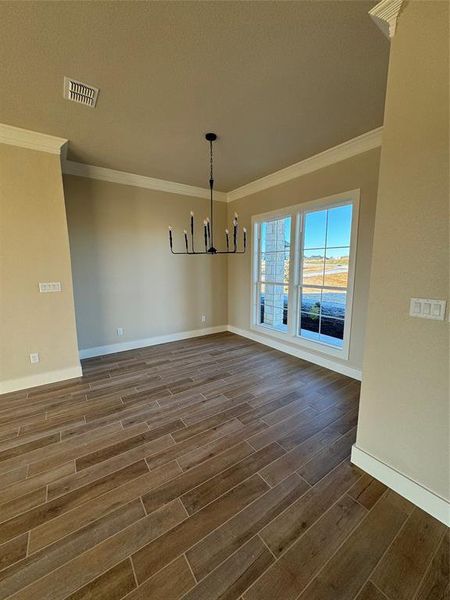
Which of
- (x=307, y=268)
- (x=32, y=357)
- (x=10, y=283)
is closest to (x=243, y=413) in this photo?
(x=307, y=268)

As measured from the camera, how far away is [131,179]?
13.1ft

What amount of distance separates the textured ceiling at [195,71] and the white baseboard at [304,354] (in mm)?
2811

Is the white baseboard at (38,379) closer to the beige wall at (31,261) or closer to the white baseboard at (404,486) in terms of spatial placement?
the beige wall at (31,261)

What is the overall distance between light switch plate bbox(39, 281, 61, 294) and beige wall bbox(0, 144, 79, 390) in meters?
0.04

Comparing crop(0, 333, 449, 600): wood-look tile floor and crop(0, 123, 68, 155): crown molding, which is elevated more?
crop(0, 123, 68, 155): crown molding

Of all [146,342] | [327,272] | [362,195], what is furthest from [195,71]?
[146,342]

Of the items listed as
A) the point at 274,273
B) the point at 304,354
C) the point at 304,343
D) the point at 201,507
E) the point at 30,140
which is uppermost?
the point at 30,140

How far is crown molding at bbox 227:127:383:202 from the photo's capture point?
2.76 meters

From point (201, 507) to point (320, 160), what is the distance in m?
3.89

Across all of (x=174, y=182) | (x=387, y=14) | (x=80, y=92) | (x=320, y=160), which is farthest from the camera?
(x=174, y=182)

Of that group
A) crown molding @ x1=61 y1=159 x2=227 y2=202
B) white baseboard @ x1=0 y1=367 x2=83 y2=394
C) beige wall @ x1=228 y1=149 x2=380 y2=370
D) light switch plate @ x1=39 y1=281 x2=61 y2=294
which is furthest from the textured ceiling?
white baseboard @ x1=0 y1=367 x2=83 y2=394

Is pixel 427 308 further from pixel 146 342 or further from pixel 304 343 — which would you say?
pixel 146 342

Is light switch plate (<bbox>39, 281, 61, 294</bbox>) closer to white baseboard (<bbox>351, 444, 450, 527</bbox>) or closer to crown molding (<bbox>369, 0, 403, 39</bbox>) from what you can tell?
white baseboard (<bbox>351, 444, 450, 527</bbox>)

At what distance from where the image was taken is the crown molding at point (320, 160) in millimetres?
2762
